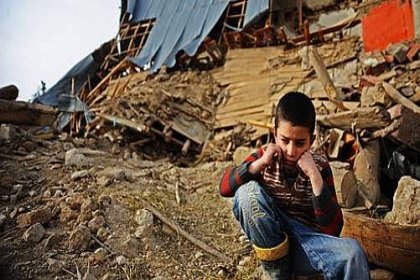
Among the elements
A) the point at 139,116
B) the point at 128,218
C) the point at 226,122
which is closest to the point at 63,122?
the point at 139,116

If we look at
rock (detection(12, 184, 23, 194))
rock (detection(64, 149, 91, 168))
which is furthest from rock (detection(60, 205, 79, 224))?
rock (detection(64, 149, 91, 168))

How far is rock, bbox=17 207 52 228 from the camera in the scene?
3.03 meters

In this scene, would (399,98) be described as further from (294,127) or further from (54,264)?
(54,264)

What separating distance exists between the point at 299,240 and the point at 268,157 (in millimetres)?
382

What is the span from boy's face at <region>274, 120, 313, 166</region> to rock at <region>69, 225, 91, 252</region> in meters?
1.62

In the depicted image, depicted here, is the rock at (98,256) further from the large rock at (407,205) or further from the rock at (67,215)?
the large rock at (407,205)

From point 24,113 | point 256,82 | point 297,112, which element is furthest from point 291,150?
point 256,82

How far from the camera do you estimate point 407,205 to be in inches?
113

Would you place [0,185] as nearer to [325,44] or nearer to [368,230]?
[368,230]

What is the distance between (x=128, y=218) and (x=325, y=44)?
17.0ft

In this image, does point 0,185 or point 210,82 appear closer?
point 0,185

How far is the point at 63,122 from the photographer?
927cm

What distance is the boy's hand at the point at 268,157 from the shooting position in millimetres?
1914

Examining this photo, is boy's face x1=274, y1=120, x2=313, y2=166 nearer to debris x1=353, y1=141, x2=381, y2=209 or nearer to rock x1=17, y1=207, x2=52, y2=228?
rock x1=17, y1=207, x2=52, y2=228
